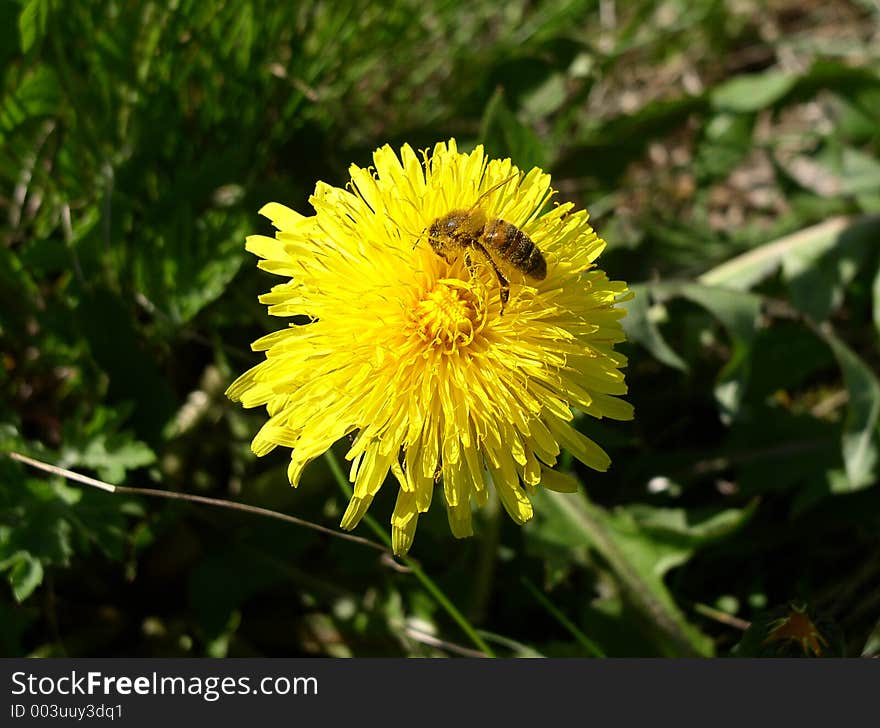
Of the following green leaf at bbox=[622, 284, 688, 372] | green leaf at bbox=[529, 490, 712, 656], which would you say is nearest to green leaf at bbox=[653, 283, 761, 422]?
green leaf at bbox=[622, 284, 688, 372]

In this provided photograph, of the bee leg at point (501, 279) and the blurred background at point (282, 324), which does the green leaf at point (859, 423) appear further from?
the bee leg at point (501, 279)

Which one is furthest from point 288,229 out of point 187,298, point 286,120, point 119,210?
point 286,120

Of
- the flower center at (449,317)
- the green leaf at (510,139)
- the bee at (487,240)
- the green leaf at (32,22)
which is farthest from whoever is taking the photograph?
the green leaf at (510,139)

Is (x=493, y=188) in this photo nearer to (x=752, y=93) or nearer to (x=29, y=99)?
(x=29, y=99)

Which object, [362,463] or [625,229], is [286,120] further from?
[362,463]

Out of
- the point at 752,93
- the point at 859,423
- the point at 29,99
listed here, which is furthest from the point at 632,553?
the point at 29,99

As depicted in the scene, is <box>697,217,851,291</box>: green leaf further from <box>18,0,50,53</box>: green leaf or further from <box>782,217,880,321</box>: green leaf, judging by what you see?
<box>18,0,50,53</box>: green leaf

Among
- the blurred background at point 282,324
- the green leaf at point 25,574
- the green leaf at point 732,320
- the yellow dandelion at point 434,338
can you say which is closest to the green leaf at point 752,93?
the blurred background at point 282,324
